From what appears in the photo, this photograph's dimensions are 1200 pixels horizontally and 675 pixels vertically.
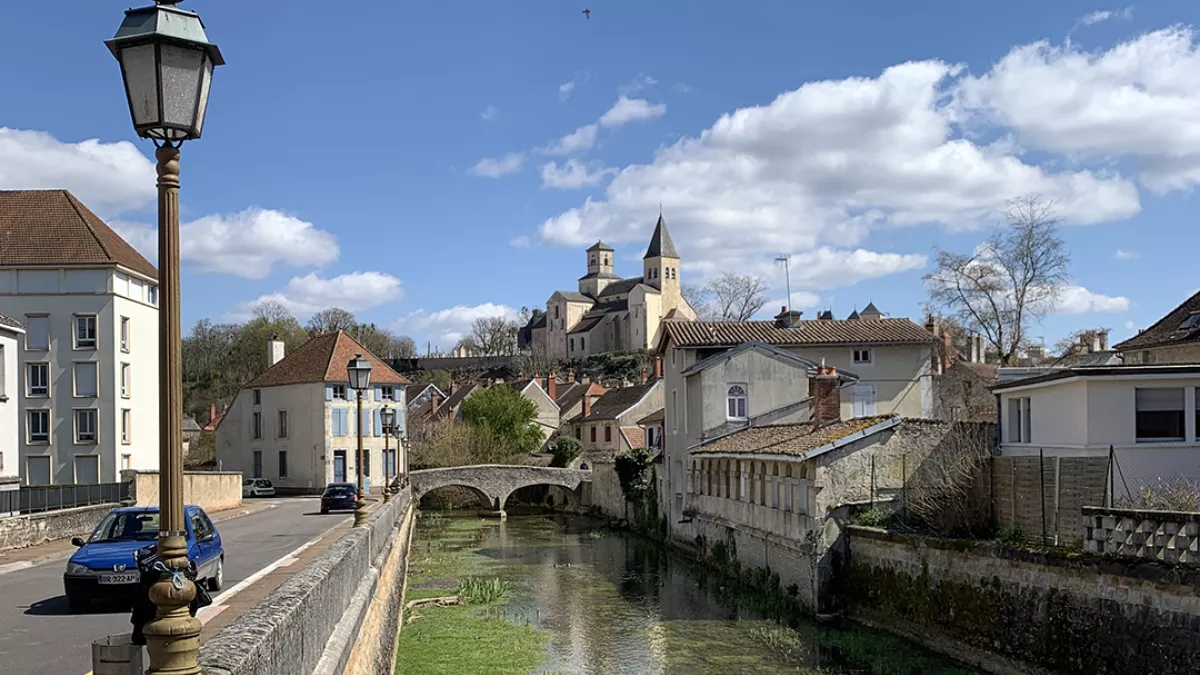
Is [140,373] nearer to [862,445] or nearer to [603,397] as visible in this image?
[862,445]

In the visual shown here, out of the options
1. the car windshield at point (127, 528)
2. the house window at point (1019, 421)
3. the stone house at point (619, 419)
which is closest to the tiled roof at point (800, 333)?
the house window at point (1019, 421)

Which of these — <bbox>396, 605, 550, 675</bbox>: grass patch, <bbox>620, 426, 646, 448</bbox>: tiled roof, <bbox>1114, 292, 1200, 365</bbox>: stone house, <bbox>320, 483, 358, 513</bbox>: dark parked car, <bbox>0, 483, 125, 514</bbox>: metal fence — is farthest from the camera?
<bbox>620, 426, 646, 448</bbox>: tiled roof

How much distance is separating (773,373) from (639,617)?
12.6 meters

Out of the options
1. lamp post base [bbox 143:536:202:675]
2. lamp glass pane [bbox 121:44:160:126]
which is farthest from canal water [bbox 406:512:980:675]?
lamp glass pane [bbox 121:44:160:126]

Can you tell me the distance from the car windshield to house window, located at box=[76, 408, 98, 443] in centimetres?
2796

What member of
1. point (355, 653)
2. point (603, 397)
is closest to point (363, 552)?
point (355, 653)

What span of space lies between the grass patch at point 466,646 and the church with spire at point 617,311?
112298mm

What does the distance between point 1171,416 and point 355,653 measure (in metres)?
15.3

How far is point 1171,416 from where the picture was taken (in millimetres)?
19375

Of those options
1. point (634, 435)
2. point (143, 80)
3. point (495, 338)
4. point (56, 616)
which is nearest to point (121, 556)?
point (56, 616)

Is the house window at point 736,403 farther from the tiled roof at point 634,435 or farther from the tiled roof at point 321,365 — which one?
the tiled roof at point 634,435

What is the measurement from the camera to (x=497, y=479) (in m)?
58.8

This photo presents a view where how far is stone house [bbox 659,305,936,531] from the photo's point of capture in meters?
36.1

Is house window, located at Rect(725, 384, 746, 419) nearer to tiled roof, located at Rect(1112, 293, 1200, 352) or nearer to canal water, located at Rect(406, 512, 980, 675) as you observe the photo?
canal water, located at Rect(406, 512, 980, 675)
